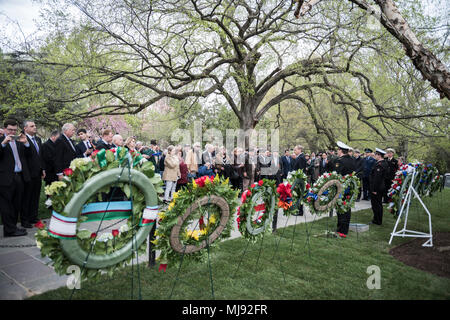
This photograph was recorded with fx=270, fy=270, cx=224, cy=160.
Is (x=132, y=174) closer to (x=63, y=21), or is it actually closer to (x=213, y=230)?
(x=213, y=230)

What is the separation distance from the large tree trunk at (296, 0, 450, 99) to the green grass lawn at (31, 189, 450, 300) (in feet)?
11.0

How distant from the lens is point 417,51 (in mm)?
5031

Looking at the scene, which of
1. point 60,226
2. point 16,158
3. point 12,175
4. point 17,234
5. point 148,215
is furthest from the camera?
point 16,158

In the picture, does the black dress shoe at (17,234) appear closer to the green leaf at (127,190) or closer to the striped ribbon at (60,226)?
the striped ribbon at (60,226)

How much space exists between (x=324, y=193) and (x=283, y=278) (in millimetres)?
2815

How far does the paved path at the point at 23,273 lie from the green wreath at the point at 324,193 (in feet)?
12.5

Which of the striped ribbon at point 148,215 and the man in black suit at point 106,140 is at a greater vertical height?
the man in black suit at point 106,140

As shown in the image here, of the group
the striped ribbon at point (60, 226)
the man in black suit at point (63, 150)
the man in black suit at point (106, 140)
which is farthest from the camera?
the man in black suit at point (106, 140)

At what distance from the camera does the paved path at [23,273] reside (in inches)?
143

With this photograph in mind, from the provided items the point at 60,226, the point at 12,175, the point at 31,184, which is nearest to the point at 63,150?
the point at 31,184

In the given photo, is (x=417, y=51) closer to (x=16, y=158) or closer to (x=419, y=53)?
(x=419, y=53)

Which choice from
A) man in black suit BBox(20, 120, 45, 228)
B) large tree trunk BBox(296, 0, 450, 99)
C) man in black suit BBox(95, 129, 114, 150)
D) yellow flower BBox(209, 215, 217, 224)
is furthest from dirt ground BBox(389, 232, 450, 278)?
man in black suit BBox(20, 120, 45, 228)

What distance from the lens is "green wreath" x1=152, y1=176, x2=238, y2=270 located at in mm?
3637

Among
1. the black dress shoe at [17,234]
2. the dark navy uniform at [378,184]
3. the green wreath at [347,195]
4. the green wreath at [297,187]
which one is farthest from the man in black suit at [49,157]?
the dark navy uniform at [378,184]
